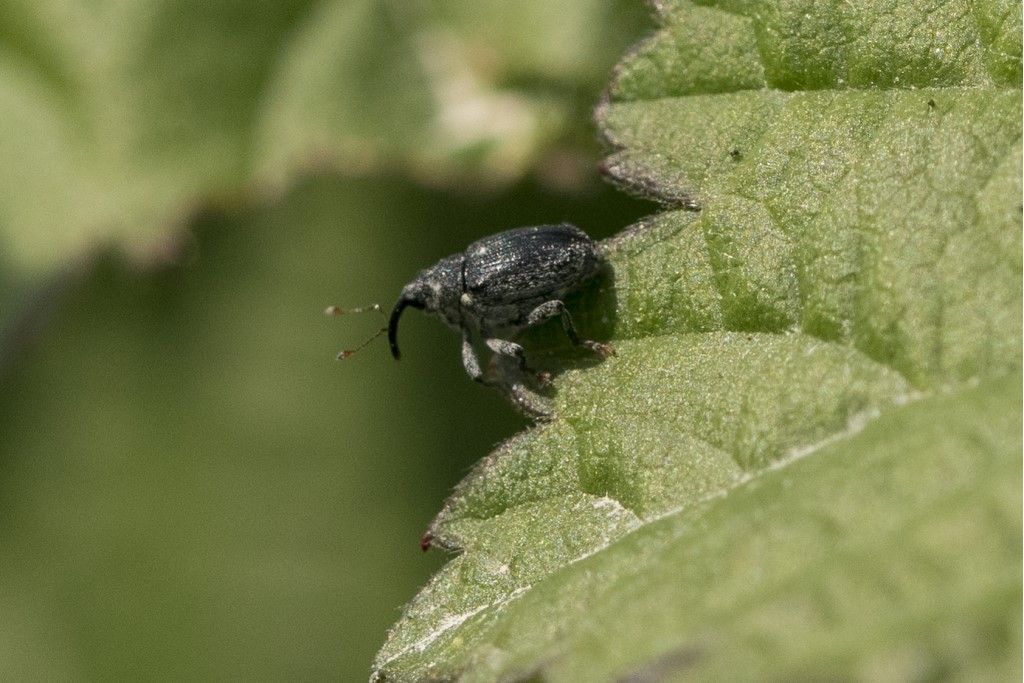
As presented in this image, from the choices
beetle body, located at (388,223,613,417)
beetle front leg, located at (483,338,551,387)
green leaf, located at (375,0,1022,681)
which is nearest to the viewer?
green leaf, located at (375,0,1022,681)

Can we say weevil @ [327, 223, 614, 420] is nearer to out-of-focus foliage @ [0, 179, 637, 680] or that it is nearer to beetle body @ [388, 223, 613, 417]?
beetle body @ [388, 223, 613, 417]

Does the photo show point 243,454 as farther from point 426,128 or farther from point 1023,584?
point 1023,584

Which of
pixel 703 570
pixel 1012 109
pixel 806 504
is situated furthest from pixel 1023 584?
pixel 1012 109

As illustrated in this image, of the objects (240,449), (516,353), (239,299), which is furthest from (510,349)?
(239,299)

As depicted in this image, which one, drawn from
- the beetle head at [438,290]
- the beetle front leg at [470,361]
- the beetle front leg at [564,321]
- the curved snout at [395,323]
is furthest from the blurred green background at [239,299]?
the beetle front leg at [564,321]

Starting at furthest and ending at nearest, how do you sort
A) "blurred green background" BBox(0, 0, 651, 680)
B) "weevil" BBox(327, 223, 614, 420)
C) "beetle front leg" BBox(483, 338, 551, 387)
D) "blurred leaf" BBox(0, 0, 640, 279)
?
1. "blurred leaf" BBox(0, 0, 640, 279)
2. "blurred green background" BBox(0, 0, 651, 680)
3. "weevil" BBox(327, 223, 614, 420)
4. "beetle front leg" BBox(483, 338, 551, 387)

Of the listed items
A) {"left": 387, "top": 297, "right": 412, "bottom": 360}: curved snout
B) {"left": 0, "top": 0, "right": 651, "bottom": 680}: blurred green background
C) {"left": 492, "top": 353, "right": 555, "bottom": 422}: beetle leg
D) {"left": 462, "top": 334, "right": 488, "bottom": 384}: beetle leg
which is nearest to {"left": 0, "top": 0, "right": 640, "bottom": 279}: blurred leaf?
{"left": 0, "top": 0, "right": 651, "bottom": 680}: blurred green background

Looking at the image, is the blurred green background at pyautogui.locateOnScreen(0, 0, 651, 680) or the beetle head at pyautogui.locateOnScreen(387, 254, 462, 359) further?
the blurred green background at pyautogui.locateOnScreen(0, 0, 651, 680)

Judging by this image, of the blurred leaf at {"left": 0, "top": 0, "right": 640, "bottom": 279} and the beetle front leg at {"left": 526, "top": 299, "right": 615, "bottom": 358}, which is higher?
the blurred leaf at {"left": 0, "top": 0, "right": 640, "bottom": 279}

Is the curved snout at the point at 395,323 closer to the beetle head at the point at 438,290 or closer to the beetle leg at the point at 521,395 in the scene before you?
the beetle head at the point at 438,290
